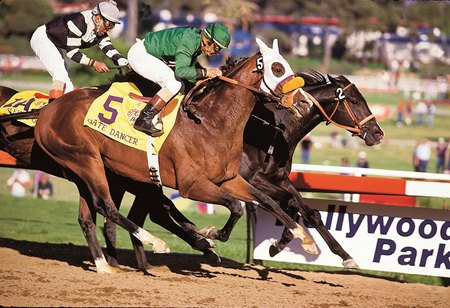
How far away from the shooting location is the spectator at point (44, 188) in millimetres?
16297

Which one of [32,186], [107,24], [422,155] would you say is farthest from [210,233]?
[422,155]

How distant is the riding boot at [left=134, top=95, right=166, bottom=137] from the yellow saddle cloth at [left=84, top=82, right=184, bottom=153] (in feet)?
0.35

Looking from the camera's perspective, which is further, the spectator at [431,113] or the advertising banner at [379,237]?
the spectator at [431,113]

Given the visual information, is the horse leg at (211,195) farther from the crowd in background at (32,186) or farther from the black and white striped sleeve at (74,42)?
the crowd in background at (32,186)

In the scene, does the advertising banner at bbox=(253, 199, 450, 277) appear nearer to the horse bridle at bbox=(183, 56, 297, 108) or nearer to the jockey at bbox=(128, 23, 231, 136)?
the horse bridle at bbox=(183, 56, 297, 108)

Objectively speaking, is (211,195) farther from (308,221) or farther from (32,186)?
(32,186)

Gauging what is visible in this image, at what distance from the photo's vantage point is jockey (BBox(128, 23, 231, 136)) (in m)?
6.81

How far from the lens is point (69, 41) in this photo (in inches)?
307

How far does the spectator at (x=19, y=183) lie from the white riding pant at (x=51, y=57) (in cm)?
875

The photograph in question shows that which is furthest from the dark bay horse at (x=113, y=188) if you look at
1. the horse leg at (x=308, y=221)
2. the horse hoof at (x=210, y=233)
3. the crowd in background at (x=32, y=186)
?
the crowd in background at (x=32, y=186)

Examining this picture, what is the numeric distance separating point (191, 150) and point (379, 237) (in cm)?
268

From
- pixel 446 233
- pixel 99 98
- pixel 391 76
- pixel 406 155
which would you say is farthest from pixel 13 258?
pixel 391 76

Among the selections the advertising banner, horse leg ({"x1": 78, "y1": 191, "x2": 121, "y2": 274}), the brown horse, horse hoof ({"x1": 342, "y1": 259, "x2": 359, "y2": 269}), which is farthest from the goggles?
horse hoof ({"x1": 342, "y1": 259, "x2": 359, "y2": 269})

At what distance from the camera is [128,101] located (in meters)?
7.17
